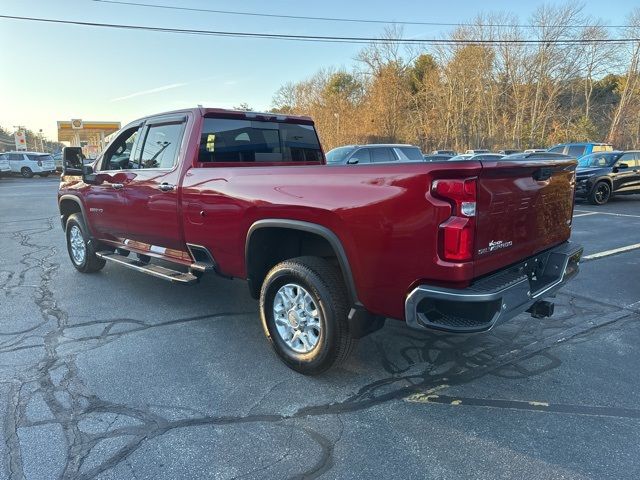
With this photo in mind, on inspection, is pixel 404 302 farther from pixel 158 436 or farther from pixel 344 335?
pixel 158 436

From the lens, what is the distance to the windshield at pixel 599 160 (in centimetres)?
1484

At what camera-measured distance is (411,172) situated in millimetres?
2654

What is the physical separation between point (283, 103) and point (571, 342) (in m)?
56.8

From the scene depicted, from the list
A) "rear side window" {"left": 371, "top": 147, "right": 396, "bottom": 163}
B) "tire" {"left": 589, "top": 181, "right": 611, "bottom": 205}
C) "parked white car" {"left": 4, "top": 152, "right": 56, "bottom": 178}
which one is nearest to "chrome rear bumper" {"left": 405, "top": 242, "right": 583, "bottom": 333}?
"rear side window" {"left": 371, "top": 147, "right": 396, "bottom": 163}

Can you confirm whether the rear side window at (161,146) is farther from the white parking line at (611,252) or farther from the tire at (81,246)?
the white parking line at (611,252)

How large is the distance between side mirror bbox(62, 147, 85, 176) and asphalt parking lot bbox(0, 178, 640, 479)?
69.5 inches

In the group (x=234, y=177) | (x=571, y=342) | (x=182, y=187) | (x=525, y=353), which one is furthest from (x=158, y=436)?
(x=571, y=342)

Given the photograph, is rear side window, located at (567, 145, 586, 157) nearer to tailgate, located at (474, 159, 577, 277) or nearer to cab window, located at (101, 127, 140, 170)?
tailgate, located at (474, 159, 577, 277)

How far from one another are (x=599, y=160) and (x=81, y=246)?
15.5 m

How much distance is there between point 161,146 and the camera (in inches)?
192

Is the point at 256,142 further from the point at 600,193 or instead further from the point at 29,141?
the point at 29,141

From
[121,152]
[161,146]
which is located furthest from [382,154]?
[161,146]

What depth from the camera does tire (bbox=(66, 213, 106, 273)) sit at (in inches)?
244

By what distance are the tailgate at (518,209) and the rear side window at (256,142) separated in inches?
110
